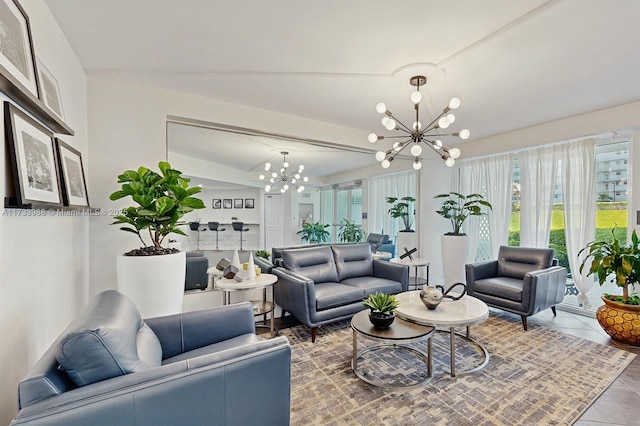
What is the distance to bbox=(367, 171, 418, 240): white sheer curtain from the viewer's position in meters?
6.19

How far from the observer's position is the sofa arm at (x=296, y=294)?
309 centimetres

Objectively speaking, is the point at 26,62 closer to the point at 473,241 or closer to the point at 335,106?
the point at 335,106

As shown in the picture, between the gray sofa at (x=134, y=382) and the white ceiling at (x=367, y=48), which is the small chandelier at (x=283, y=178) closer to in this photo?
the white ceiling at (x=367, y=48)

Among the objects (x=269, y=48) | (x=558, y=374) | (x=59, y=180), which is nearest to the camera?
(x=59, y=180)

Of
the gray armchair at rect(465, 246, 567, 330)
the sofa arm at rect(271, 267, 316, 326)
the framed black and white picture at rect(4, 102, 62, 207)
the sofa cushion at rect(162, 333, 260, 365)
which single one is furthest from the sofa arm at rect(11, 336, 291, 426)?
the gray armchair at rect(465, 246, 567, 330)

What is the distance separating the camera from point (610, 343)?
3076mm

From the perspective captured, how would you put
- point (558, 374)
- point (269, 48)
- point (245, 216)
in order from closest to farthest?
point (269, 48)
point (558, 374)
point (245, 216)

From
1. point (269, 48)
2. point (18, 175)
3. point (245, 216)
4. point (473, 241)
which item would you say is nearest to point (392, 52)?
point (269, 48)

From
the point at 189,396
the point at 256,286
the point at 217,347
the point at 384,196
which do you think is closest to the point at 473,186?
the point at 384,196

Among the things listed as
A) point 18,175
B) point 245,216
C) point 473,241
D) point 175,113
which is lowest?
point 473,241

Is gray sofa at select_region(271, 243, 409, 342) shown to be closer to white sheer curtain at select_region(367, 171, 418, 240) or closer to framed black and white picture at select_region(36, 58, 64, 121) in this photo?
white sheer curtain at select_region(367, 171, 418, 240)

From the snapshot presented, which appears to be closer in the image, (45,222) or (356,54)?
(45,222)

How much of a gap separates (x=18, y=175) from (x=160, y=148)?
1.68 meters

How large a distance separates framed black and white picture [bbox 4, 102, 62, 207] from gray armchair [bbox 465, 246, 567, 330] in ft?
14.3
